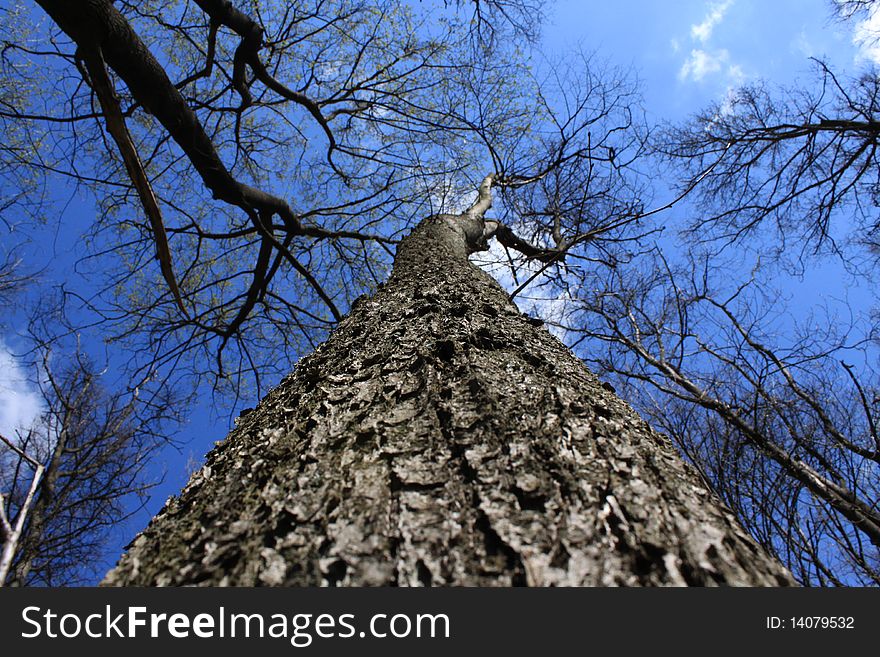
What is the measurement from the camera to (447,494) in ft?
2.51

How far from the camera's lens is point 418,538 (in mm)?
670

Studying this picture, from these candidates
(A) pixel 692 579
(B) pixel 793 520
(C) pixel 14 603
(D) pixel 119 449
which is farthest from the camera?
(D) pixel 119 449

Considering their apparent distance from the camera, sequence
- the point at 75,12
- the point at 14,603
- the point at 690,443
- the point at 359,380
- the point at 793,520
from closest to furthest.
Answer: the point at 14,603 → the point at 359,380 → the point at 75,12 → the point at 793,520 → the point at 690,443

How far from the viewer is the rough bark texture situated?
627 mm

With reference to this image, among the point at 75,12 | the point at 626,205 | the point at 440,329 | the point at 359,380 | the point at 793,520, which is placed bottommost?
the point at 793,520

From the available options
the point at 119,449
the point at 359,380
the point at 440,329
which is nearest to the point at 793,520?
the point at 440,329

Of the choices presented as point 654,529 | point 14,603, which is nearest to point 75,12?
point 14,603

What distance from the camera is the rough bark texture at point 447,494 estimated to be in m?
0.63

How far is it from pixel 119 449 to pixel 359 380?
291 inches

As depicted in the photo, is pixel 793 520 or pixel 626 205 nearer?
pixel 793 520

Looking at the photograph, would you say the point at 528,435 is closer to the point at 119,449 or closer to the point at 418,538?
the point at 418,538

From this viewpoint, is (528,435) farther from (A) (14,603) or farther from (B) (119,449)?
(B) (119,449)

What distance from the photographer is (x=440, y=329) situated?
1521 millimetres

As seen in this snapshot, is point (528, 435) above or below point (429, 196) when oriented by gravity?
below
